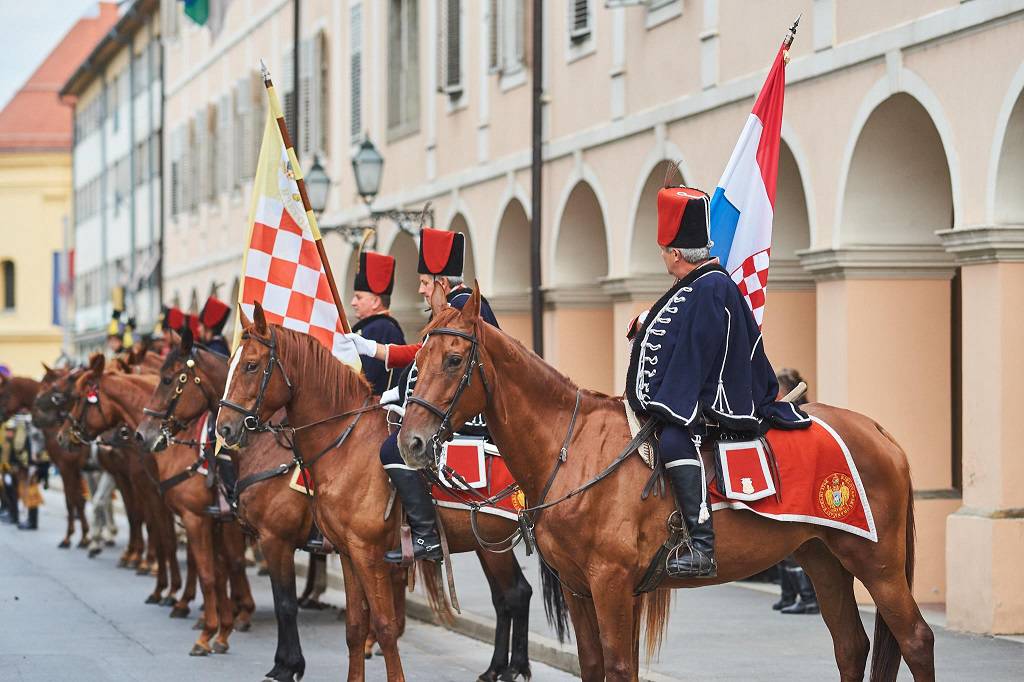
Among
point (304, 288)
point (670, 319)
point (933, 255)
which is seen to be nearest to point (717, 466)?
point (670, 319)

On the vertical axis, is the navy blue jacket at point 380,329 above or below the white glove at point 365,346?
above

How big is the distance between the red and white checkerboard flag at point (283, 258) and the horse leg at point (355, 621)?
216 centimetres

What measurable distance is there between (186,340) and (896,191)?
19.4 feet

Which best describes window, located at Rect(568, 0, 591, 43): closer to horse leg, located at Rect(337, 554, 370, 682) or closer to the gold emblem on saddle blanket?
horse leg, located at Rect(337, 554, 370, 682)

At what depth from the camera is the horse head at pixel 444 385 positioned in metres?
7.96

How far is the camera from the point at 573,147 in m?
21.2

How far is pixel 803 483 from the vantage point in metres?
8.48

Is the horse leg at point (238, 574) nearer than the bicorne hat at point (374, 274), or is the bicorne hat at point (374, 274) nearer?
the bicorne hat at point (374, 274)

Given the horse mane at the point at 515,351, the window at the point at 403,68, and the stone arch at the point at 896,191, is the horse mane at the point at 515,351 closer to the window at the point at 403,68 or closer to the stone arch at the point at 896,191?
the stone arch at the point at 896,191

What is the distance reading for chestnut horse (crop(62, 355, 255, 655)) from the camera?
13.6m

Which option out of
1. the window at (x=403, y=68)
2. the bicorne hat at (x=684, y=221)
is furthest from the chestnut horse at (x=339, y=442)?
the window at (x=403, y=68)

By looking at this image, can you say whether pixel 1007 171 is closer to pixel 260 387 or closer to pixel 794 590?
pixel 794 590

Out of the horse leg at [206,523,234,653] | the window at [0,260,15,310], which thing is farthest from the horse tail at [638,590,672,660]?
the window at [0,260,15,310]

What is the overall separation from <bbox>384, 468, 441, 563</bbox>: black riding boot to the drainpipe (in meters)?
9.86
